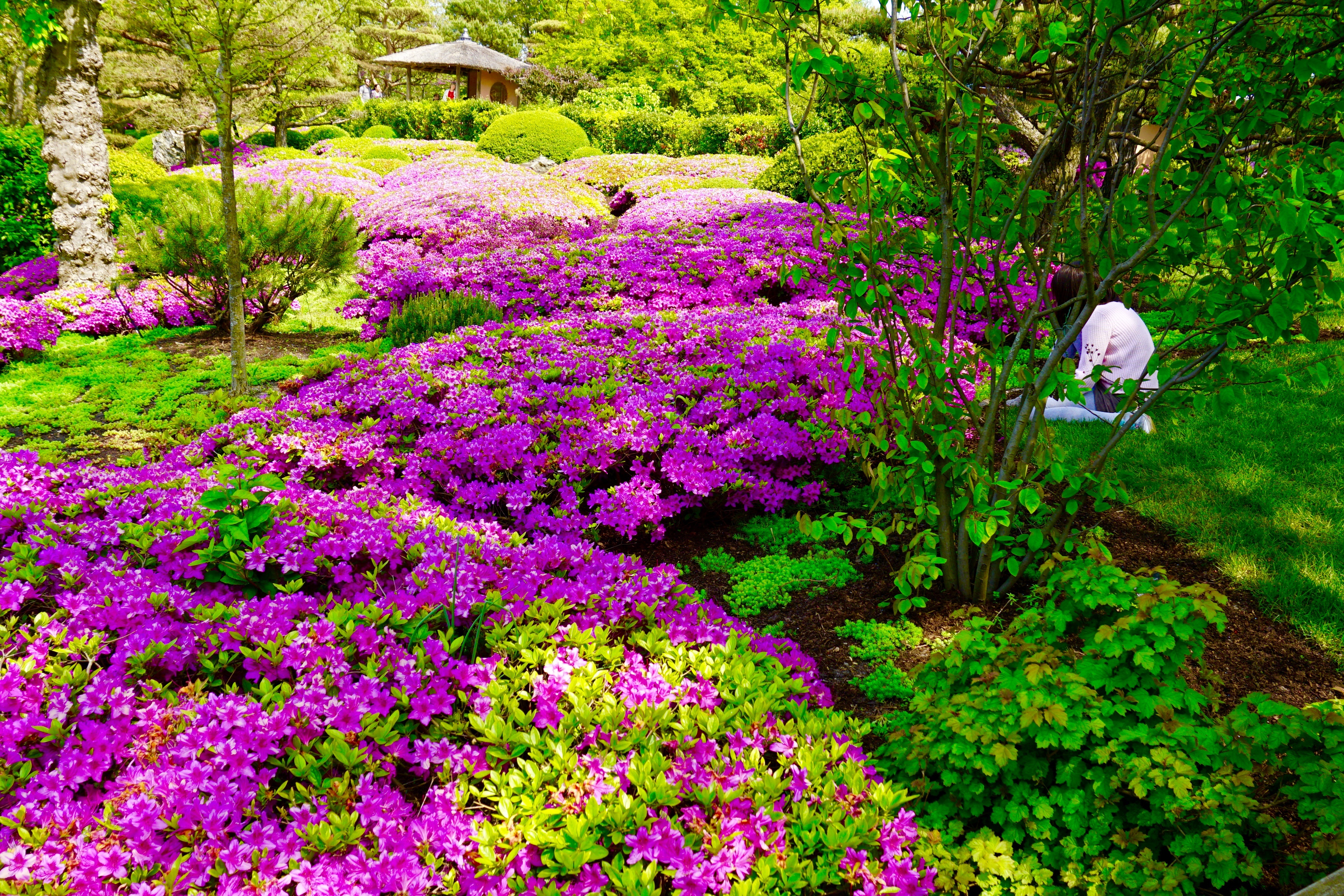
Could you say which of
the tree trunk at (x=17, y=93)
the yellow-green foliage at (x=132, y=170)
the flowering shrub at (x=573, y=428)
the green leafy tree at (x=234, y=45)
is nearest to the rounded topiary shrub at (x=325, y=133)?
the yellow-green foliage at (x=132, y=170)

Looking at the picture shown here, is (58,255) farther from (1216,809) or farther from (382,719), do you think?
(1216,809)

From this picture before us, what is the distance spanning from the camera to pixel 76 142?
9.88 meters

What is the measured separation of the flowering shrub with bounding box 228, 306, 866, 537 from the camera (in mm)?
4133

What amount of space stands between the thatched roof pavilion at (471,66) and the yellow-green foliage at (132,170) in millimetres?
20659

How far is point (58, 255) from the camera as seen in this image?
10125 millimetres

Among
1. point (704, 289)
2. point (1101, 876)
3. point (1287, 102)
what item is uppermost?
point (1287, 102)

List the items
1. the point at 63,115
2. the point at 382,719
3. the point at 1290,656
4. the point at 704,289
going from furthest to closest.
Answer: the point at 63,115 < the point at 704,289 < the point at 1290,656 < the point at 382,719

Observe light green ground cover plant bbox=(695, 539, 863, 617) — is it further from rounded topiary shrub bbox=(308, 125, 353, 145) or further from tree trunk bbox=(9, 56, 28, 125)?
rounded topiary shrub bbox=(308, 125, 353, 145)

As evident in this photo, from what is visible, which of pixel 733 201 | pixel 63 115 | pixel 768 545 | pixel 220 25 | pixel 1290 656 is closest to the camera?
pixel 1290 656

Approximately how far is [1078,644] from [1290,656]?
0.87m

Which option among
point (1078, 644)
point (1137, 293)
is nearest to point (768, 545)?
point (1078, 644)

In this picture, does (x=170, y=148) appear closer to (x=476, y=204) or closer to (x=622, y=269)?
(x=476, y=204)

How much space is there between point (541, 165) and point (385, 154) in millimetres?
5532

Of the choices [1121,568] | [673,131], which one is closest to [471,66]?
[673,131]
